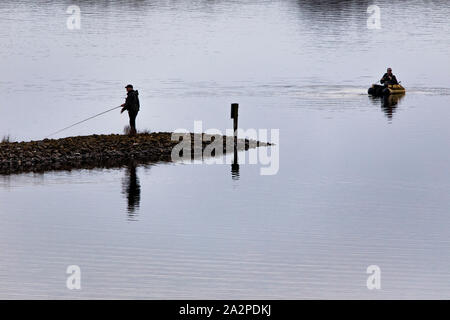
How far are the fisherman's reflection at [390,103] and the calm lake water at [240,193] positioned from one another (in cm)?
36

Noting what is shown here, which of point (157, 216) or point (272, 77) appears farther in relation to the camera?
point (272, 77)

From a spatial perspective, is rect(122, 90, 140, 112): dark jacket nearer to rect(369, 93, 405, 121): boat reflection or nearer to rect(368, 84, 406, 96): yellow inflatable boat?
rect(369, 93, 405, 121): boat reflection

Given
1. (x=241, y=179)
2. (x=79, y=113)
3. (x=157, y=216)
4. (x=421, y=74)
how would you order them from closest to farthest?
(x=157, y=216) < (x=241, y=179) < (x=79, y=113) < (x=421, y=74)

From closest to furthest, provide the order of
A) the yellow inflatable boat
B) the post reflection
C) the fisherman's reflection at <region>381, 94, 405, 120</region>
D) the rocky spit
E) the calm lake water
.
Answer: the calm lake water, the rocky spit, the post reflection, the fisherman's reflection at <region>381, 94, 405, 120</region>, the yellow inflatable boat

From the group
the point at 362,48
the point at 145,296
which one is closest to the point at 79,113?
the point at 145,296

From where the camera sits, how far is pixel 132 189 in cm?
4297

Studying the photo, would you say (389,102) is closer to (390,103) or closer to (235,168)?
(390,103)

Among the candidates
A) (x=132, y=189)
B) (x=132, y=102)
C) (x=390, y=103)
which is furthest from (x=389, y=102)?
(x=132, y=189)

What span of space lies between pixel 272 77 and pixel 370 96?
1891cm

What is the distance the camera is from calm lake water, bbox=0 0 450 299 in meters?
31.3

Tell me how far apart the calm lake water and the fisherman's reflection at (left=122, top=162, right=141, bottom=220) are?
9cm

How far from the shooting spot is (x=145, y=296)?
29281mm

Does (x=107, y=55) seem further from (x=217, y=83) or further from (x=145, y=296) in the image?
(x=145, y=296)

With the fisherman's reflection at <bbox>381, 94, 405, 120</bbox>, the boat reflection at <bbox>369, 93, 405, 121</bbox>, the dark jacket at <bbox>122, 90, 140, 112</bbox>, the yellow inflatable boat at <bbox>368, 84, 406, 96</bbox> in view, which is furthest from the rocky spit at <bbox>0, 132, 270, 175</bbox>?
the yellow inflatable boat at <bbox>368, 84, 406, 96</bbox>
